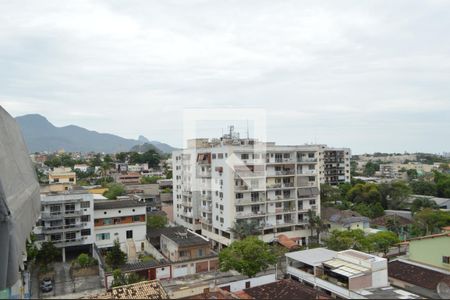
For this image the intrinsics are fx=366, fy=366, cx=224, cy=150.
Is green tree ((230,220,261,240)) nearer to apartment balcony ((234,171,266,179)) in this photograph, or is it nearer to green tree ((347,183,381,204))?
apartment balcony ((234,171,266,179))

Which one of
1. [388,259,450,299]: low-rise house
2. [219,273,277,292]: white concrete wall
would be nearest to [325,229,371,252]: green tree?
[388,259,450,299]: low-rise house

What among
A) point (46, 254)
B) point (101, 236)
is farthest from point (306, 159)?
point (46, 254)

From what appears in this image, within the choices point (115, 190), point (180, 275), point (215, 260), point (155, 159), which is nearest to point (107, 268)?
point (180, 275)

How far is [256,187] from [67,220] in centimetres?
857

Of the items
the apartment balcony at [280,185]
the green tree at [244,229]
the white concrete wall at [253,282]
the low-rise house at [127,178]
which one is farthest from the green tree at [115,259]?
the low-rise house at [127,178]

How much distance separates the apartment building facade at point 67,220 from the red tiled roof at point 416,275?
12099 mm

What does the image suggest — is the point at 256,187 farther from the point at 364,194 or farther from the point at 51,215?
the point at 364,194

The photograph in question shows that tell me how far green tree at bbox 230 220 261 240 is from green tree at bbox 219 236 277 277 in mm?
4780

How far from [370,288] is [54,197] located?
12.7m

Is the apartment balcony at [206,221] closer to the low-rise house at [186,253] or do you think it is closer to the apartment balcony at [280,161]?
the low-rise house at [186,253]

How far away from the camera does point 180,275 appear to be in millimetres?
13156

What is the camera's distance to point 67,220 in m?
15.7

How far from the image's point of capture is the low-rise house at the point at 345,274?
882cm

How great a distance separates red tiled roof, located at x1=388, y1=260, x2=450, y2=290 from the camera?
9719mm
